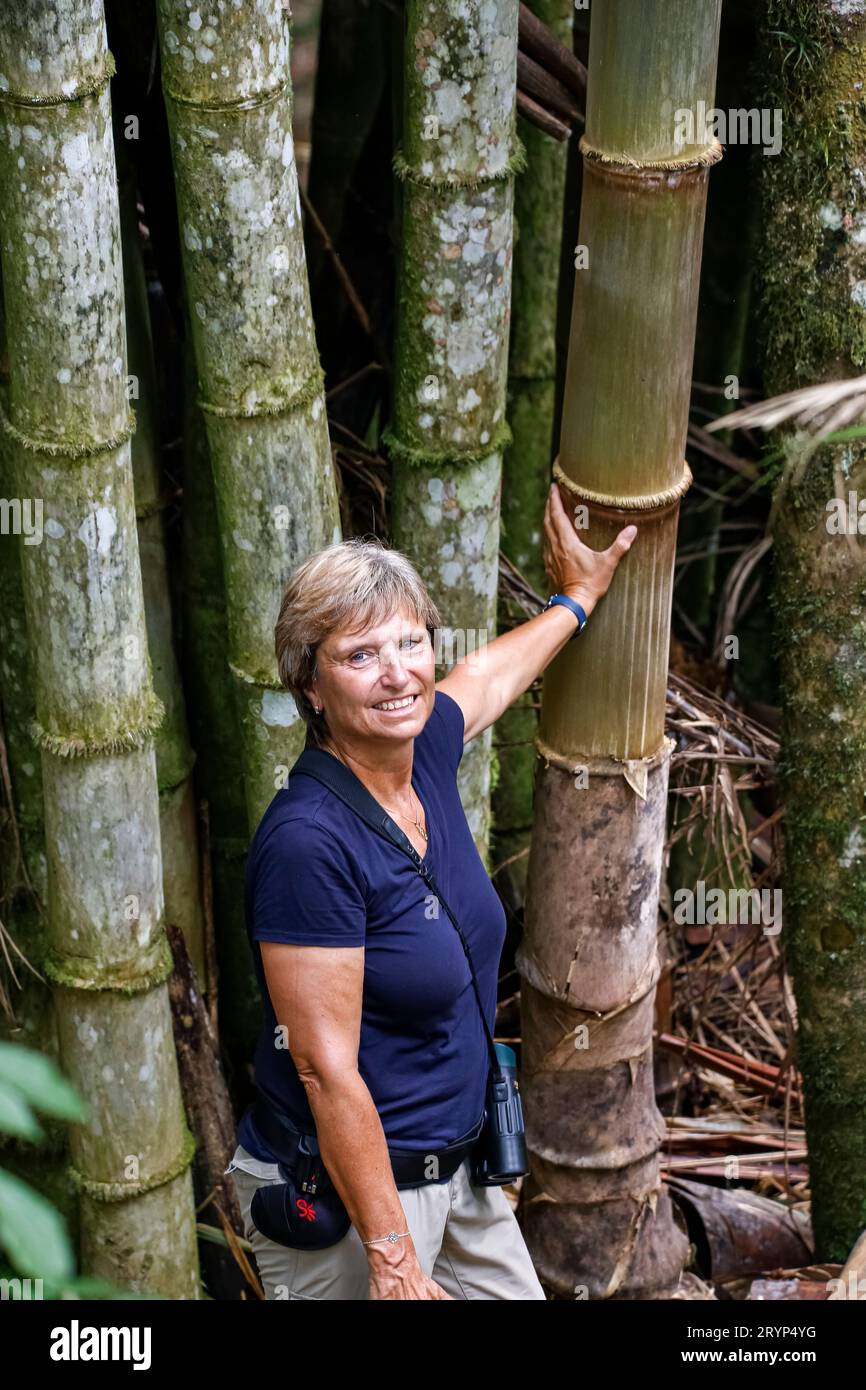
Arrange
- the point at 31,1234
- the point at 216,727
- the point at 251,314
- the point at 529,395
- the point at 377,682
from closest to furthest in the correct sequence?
the point at 31,1234 < the point at 377,682 < the point at 251,314 < the point at 216,727 < the point at 529,395

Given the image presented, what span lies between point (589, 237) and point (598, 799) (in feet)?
2.98

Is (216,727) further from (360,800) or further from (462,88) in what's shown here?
(462,88)

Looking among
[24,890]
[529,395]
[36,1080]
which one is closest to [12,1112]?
[36,1080]

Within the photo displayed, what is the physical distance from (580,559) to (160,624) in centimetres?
86

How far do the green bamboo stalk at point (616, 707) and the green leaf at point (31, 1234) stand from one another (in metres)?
1.75

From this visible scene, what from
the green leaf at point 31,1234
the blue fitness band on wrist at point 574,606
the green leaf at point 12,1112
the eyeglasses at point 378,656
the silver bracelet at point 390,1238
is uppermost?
the green leaf at point 12,1112

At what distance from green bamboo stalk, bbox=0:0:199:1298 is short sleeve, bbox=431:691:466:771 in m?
0.46

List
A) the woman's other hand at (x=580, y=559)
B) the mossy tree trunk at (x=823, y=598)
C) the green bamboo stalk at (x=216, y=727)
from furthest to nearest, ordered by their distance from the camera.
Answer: the green bamboo stalk at (x=216, y=727)
the mossy tree trunk at (x=823, y=598)
the woman's other hand at (x=580, y=559)

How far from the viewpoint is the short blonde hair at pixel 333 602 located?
2074mm

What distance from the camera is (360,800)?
2027 mm

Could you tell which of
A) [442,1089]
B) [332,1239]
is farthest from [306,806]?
[332,1239]

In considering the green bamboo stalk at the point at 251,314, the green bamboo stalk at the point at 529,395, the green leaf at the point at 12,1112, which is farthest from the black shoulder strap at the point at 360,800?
the green leaf at the point at 12,1112

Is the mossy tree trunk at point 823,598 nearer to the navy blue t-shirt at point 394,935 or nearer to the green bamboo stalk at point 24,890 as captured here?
the navy blue t-shirt at point 394,935

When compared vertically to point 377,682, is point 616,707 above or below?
below
